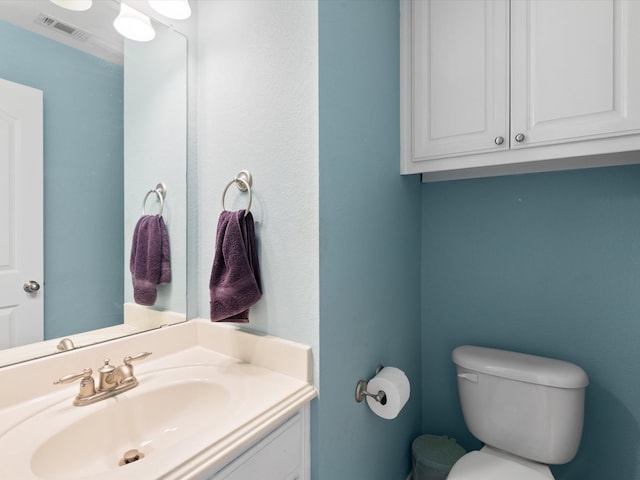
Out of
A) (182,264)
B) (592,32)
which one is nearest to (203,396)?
(182,264)

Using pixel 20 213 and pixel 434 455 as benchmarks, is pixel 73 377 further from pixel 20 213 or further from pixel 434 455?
pixel 434 455

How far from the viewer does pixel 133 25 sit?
3.49 feet

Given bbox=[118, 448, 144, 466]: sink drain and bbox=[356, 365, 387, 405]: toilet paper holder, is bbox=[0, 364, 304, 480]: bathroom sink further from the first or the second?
bbox=[356, 365, 387, 405]: toilet paper holder

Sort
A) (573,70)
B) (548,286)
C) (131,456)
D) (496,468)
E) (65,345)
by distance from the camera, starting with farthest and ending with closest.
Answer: (548,286)
(496,468)
(573,70)
(65,345)
(131,456)

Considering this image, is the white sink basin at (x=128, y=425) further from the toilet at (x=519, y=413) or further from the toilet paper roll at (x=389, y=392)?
the toilet at (x=519, y=413)

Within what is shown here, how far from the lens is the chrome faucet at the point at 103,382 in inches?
32.2

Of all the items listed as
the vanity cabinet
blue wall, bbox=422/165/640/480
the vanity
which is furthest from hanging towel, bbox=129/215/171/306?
blue wall, bbox=422/165/640/480

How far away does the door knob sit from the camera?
2.82 ft

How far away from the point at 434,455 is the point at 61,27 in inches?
79.8

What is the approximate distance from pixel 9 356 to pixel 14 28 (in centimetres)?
82

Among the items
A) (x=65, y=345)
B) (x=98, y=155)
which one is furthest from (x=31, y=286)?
(x=98, y=155)

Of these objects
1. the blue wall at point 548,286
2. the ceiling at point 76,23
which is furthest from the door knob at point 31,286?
the blue wall at point 548,286

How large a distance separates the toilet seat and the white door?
4.53 feet

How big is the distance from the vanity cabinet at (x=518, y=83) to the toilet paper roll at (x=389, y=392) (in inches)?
32.2
